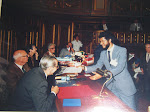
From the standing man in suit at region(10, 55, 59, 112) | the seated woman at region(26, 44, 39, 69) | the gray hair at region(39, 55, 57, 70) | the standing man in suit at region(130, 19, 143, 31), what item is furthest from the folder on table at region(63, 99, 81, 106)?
the standing man in suit at region(130, 19, 143, 31)

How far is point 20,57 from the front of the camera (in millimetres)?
2141

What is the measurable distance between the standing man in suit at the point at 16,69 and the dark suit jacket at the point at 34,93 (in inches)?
16.5

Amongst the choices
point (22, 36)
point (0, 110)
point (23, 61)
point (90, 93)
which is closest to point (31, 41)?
point (22, 36)

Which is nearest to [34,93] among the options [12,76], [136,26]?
[12,76]

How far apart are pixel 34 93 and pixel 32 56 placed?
136 cm

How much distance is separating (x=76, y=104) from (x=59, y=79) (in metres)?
0.97

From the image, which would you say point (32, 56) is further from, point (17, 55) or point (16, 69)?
point (16, 69)

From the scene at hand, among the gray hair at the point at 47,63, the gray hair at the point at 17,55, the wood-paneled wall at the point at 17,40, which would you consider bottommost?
the gray hair at the point at 47,63

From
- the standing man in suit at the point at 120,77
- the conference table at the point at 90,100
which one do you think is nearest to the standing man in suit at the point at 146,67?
the standing man in suit at the point at 120,77

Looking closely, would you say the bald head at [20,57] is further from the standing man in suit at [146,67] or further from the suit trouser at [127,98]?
the standing man in suit at [146,67]

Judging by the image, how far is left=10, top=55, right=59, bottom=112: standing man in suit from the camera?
1.35 meters

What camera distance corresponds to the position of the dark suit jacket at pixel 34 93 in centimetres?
135

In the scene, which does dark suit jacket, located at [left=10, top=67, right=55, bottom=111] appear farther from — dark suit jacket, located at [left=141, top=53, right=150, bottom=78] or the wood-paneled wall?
dark suit jacket, located at [left=141, top=53, right=150, bottom=78]

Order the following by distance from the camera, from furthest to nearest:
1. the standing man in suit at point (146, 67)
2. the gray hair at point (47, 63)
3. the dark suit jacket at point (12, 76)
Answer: the standing man in suit at point (146, 67)
the dark suit jacket at point (12, 76)
the gray hair at point (47, 63)
